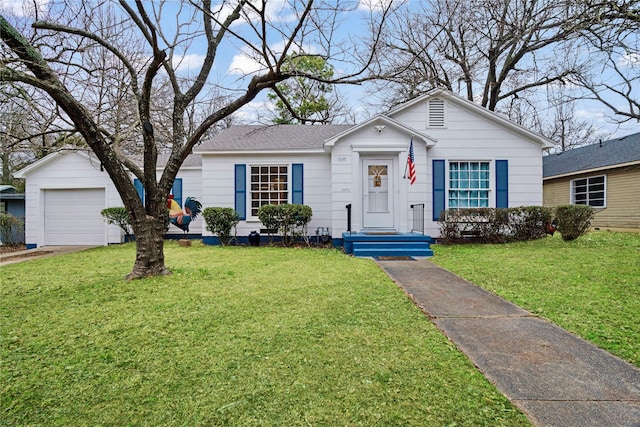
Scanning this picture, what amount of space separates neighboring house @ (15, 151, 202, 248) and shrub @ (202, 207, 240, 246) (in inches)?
88.9

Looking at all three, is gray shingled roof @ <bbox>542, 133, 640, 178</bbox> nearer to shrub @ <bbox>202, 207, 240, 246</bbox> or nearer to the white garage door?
shrub @ <bbox>202, 207, 240, 246</bbox>

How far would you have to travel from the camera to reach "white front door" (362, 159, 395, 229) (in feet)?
32.7

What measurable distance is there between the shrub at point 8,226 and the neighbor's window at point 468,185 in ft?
49.3

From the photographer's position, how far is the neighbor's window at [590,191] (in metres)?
15.6

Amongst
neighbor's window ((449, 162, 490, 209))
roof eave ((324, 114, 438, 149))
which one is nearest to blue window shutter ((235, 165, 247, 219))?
roof eave ((324, 114, 438, 149))

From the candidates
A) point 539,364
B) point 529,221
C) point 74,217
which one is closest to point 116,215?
point 74,217

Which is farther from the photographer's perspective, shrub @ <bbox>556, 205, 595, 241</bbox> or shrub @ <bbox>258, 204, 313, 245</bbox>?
shrub @ <bbox>258, 204, 313, 245</bbox>

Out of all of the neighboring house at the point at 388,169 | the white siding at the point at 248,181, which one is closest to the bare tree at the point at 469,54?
the neighboring house at the point at 388,169

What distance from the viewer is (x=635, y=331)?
338 cm

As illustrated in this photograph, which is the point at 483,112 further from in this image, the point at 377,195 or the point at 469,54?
the point at 469,54

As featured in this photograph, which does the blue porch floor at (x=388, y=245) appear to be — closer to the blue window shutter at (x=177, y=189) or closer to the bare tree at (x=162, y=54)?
the bare tree at (x=162, y=54)

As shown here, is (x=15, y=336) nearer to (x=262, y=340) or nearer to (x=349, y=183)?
(x=262, y=340)

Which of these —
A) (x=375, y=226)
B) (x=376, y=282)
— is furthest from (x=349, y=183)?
(x=376, y=282)

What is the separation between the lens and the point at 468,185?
10.6 metres
